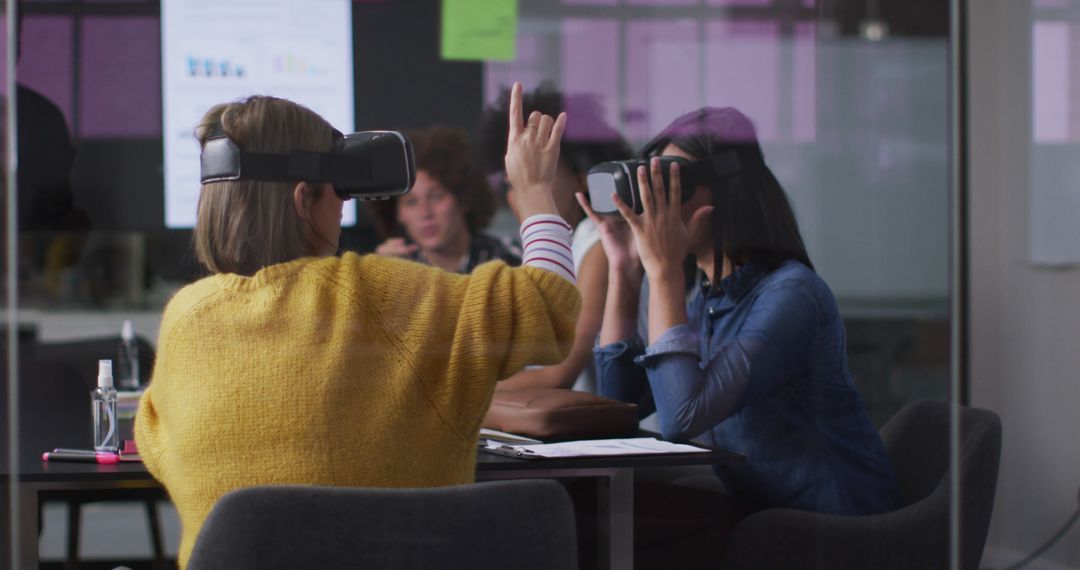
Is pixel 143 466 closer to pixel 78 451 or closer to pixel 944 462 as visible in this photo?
pixel 78 451

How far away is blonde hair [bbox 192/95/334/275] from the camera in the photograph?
1615mm

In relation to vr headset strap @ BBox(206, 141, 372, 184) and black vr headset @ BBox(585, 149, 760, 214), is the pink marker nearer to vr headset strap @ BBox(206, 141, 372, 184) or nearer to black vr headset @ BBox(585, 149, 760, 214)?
vr headset strap @ BBox(206, 141, 372, 184)

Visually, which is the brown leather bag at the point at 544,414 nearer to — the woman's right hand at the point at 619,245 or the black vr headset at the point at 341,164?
the woman's right hand at the point at 619,245

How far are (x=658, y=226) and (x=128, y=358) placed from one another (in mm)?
975

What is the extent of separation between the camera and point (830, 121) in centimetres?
217

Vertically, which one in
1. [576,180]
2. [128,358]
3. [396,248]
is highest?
[576,180]

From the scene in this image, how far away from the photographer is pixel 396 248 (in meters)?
1.87

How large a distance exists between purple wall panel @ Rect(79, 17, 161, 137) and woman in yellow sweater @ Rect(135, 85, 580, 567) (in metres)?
0.37

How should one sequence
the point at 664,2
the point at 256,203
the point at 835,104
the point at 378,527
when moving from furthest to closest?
the point at 835,104
the point at 664,2
the point at 256,203
the point at 378,527

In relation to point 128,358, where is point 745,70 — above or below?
above

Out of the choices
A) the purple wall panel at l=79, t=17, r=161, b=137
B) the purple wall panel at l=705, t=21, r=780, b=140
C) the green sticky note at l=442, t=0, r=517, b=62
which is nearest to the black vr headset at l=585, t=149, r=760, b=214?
the purple wall panel at l=705, t=21, r=780, b=140

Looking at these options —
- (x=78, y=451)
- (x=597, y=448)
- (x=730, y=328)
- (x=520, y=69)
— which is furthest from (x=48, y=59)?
(x=730, y=328)

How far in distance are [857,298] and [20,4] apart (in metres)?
1.62

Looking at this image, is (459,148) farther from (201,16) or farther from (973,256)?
(973,256)
